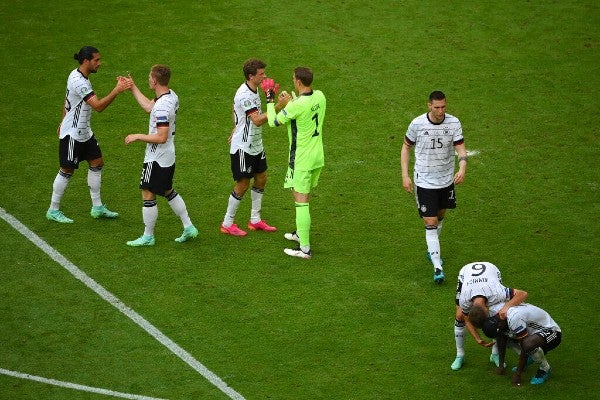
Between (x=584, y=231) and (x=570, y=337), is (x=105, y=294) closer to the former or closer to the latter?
(x=570, y=337)

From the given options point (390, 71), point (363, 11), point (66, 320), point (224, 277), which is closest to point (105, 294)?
Result: point (66, 320)

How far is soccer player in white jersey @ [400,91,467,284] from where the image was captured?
11.4 metres

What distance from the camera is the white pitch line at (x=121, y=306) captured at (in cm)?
977

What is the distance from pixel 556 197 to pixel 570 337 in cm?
363

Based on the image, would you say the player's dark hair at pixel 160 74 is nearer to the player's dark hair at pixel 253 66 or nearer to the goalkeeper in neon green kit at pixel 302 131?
the player's dark hair at pixel 253 66

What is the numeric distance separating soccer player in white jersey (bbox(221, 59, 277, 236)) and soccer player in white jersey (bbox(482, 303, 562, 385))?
13.4 ft

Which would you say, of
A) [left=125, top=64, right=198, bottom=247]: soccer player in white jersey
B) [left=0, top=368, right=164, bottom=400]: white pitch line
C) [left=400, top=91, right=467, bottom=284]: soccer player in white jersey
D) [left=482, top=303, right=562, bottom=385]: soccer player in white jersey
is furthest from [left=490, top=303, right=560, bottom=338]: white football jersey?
[left=125, top=64, right=198, bottom=247]: soccer player in white jersey

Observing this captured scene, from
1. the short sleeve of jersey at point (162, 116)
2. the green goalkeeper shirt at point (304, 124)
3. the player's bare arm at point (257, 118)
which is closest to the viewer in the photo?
the green goalkeeper shirt at point (304, 124)

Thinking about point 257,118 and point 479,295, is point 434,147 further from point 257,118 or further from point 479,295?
point 479,295

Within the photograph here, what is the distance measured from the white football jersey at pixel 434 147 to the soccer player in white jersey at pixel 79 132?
3882mm

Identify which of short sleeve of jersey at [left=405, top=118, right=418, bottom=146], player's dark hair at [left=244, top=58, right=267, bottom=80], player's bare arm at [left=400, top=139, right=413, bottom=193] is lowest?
player's bare arm at [left=400, top=139, right=413, bottom=193]

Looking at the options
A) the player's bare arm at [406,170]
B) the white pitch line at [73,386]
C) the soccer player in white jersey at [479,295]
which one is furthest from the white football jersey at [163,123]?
the soccer player in white jersey at [479,295]

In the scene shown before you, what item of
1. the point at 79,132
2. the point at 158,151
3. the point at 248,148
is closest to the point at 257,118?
the point at 248,148

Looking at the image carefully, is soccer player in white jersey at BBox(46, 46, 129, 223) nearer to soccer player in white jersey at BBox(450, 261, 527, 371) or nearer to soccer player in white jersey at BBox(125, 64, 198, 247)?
soccer player in white jersey at BBox(125, 64, 198, 247)
